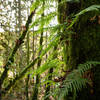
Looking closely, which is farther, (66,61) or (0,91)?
(0,91)

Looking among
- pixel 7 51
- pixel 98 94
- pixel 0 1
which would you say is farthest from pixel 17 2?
pixel 98 94

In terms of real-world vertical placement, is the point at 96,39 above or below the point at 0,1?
below

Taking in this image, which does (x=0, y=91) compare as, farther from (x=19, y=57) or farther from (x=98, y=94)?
(x=98, y=94)

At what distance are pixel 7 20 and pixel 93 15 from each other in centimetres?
648

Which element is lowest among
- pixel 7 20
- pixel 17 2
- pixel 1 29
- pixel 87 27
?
pixel 87 27

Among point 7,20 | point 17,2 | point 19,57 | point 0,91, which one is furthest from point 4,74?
point 17,2

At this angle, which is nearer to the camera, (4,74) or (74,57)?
(74,57)

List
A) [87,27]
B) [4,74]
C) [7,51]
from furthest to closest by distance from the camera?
1. [7,51]
2. [4,74]
3. [87,27]

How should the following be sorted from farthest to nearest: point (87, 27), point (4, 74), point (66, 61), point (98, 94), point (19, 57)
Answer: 1. point (19, 57)
2. point (4, 74)
3. point (66, 61)
4. point (87, 27)
5. point (98, 94)

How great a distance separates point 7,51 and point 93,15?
5973 millimetres

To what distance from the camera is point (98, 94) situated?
0.96 metres

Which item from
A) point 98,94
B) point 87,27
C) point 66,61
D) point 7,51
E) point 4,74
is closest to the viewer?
point 98,94

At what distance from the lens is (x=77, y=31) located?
44.2 inches

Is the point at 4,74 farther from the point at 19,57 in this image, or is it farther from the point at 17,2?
the point at 17,2
